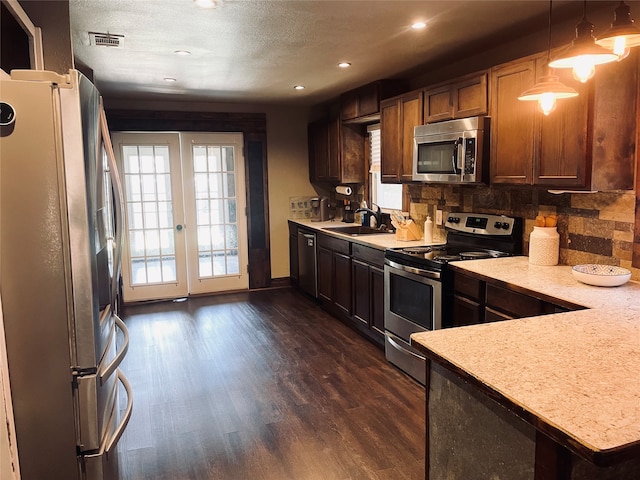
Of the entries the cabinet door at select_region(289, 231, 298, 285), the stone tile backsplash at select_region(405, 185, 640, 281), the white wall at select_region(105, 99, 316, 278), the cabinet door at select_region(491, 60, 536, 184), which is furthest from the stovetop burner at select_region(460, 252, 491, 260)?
the white wall at select_region(105, 99, 316, 278)

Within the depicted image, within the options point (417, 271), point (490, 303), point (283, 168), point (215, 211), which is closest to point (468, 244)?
point (417, 271)

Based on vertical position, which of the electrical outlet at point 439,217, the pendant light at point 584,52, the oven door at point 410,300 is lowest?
the oven door at point 410,300

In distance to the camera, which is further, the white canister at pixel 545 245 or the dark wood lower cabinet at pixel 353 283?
the dark wood lower cabinet at pixel 353 283

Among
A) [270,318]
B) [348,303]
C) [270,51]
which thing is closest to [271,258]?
[270,318]

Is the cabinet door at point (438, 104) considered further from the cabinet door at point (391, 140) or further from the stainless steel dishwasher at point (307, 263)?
the stainless steel dishwasher at point (307, 263)

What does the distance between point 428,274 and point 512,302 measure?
0.74m

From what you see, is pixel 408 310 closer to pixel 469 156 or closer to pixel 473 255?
pixel 473 255

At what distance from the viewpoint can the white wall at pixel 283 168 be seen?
251 inches

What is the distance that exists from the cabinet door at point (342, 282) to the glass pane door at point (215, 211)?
6.15 feet

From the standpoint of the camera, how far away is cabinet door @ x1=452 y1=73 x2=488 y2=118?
123 inches

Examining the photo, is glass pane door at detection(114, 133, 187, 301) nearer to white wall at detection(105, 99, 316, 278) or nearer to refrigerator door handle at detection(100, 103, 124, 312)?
white wall at detection(105, 99, 316, 278)

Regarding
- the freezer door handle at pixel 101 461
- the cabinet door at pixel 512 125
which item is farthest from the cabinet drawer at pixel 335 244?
the freezer door handle at pixel 101 461

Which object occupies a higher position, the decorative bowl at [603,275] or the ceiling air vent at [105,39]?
the ceiling air vent at [105,39]

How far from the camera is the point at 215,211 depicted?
619 cm
